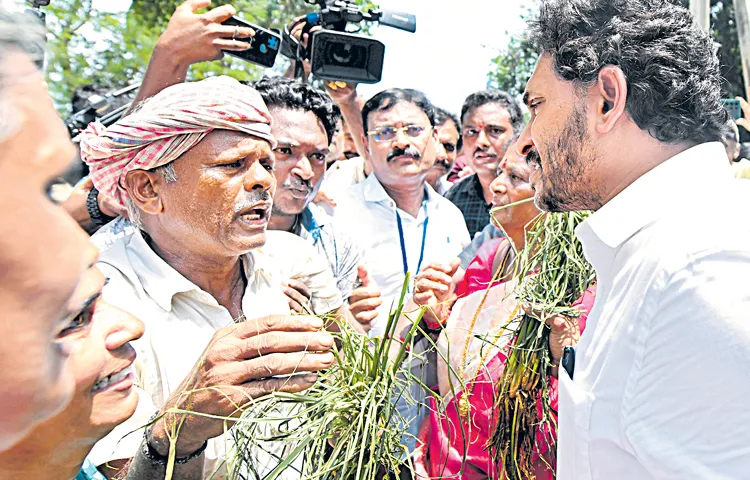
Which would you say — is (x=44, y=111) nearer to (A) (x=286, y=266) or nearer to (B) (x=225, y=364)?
(B) (x=225, y=364)

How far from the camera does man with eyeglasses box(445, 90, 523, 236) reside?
5.08 metres

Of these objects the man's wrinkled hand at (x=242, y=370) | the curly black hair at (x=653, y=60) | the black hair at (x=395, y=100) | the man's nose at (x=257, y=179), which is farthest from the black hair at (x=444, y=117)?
the man's wrinkled hand at (x=242, y=370)

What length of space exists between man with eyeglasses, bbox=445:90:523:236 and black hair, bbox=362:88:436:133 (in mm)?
655

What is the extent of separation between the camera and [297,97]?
3.48 metres

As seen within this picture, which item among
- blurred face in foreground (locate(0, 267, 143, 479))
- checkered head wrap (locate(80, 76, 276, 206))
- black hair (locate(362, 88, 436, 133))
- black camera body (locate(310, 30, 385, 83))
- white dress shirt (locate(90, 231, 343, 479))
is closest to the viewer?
blurred face in foreground (locate(0, 267, 143, 479))

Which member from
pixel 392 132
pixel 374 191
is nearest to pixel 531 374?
pixel 374 191

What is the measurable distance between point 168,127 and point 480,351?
1.20 metres

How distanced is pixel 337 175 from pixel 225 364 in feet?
12.9

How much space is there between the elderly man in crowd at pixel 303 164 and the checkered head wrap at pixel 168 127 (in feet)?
3.63

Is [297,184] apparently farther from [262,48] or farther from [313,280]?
[313,280]

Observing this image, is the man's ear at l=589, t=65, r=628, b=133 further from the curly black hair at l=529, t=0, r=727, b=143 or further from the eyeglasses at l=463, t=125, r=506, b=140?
the eyeglasses at l=463, t=125, r=506, b=140

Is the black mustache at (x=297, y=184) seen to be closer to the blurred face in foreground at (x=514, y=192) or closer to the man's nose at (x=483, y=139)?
the blurred face in foreground at (x=514, y=192)

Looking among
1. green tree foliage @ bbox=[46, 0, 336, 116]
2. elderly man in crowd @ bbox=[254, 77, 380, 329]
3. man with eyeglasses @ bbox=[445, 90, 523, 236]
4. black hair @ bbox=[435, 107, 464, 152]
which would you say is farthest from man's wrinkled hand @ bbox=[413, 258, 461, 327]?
green tree foliage @ bbox=[46, 0, 336, 116]

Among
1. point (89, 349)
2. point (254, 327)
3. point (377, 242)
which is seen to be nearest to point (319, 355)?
point (254, 327)
